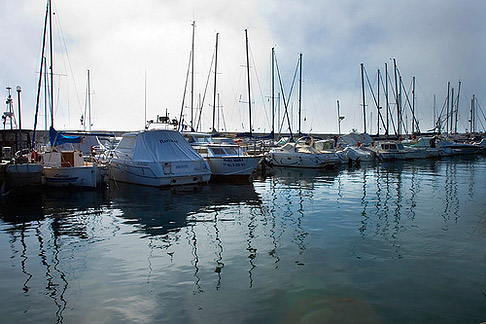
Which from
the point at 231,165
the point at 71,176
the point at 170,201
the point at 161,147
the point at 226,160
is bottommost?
the point at 170,201

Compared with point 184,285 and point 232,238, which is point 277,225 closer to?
point 232,238

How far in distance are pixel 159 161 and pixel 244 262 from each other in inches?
540

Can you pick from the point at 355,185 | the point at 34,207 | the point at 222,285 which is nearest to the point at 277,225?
the point at 222,285

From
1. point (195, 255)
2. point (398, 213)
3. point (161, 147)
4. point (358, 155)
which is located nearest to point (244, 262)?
point (195, 255)

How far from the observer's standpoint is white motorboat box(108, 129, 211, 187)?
21.0 meters

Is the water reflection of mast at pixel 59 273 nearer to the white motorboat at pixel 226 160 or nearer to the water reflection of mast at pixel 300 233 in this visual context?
the water reflection of mast at pixel 300 233

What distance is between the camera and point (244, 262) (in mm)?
8391

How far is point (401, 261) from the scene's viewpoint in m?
8.30

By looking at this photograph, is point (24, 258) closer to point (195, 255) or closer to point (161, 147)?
point (195, 255)

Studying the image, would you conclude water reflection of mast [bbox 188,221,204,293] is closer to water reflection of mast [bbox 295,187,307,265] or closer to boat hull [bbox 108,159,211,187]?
water reflection of mast [bbox 295,187,307,265]

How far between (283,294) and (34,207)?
12.7m

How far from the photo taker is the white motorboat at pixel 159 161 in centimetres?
2100

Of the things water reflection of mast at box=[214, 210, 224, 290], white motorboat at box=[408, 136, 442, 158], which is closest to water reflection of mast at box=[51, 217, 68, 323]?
water reflection of mast at box=[214, 210, 224, 290]

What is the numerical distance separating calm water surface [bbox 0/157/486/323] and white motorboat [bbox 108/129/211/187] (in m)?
5.03
